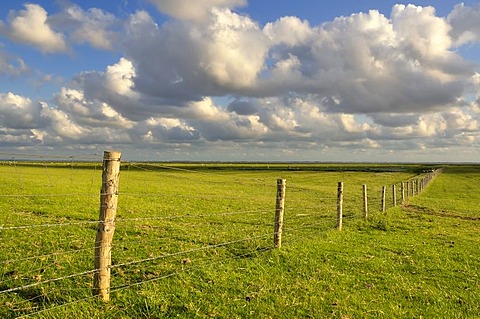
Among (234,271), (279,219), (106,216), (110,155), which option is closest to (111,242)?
(106,216)

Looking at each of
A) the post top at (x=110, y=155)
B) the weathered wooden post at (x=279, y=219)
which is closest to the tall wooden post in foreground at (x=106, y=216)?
the post top at (x=110, y=155)

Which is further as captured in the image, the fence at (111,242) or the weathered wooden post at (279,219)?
the weathered wooden post at (279,219)

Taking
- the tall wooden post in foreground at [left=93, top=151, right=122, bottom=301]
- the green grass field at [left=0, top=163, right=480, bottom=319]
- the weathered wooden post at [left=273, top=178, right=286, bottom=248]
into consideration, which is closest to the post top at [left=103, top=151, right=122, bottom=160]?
the tall wooden post in foreground at [left=93, top=151, right=122, bottom=301]

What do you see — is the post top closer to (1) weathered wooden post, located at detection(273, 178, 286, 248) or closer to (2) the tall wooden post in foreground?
(2) the tall wooden post in foreground

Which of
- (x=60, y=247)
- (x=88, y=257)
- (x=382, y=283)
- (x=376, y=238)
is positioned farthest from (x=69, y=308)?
(x=376, y=238)

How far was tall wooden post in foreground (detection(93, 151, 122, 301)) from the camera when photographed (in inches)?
Result: 267

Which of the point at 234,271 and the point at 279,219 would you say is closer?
the point at 234,271

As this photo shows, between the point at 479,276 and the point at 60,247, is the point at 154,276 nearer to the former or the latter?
the point at 60,247

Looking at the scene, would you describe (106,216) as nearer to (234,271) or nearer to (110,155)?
(110,155)

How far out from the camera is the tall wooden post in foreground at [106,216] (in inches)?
267

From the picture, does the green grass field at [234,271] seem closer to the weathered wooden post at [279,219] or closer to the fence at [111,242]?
the fence at [111,242]

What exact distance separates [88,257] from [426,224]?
1667 cm

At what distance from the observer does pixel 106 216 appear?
6.80 metres

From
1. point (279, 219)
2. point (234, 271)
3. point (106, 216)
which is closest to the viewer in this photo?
point (106, 216)
